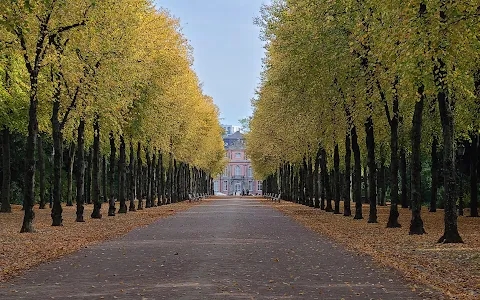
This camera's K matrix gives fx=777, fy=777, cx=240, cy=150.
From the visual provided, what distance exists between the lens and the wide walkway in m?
12.4

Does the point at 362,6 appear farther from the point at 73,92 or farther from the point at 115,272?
the point at 115,272

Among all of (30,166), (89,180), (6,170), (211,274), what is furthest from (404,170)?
Answer: (211,274)

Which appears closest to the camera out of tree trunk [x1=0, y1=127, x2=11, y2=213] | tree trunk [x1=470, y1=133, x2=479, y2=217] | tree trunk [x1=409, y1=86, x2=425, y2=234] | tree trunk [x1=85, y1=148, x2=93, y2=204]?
tree trunk [x1=409, y1=86, x2=425, y2=234]

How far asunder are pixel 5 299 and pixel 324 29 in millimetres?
20893

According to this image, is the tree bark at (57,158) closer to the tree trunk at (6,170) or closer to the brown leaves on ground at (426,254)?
the brown leaves on ground at (426,254)

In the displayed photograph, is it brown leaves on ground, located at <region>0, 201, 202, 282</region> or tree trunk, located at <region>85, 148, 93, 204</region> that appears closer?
brown leaves on ground, located at <region>0, 201, 202, 282</region>

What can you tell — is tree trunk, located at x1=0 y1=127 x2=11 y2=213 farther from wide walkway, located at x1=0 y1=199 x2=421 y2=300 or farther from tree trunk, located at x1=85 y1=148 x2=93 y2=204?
wide walkway, located at x1=0 y1=199 x2=421 y2=300

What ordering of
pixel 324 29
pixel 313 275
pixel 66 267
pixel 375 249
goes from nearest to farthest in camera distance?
pixel 313 275, pixel 66 267, pixel 375 249, pixel 324 29

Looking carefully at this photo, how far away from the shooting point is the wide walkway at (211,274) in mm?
12352

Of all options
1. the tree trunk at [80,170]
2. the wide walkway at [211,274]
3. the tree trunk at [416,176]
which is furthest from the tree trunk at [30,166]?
the tree trunk at [416,176]

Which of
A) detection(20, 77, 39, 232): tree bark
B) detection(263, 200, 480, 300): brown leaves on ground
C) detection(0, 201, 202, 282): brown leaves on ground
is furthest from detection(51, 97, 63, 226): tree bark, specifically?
detection(263, 200, 480, 300): brown leaves on ground

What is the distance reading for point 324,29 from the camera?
30.2m

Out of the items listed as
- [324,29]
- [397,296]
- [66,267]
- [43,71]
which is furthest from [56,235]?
[397,296]

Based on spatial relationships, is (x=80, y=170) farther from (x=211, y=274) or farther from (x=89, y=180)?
(x=89, y=180)
